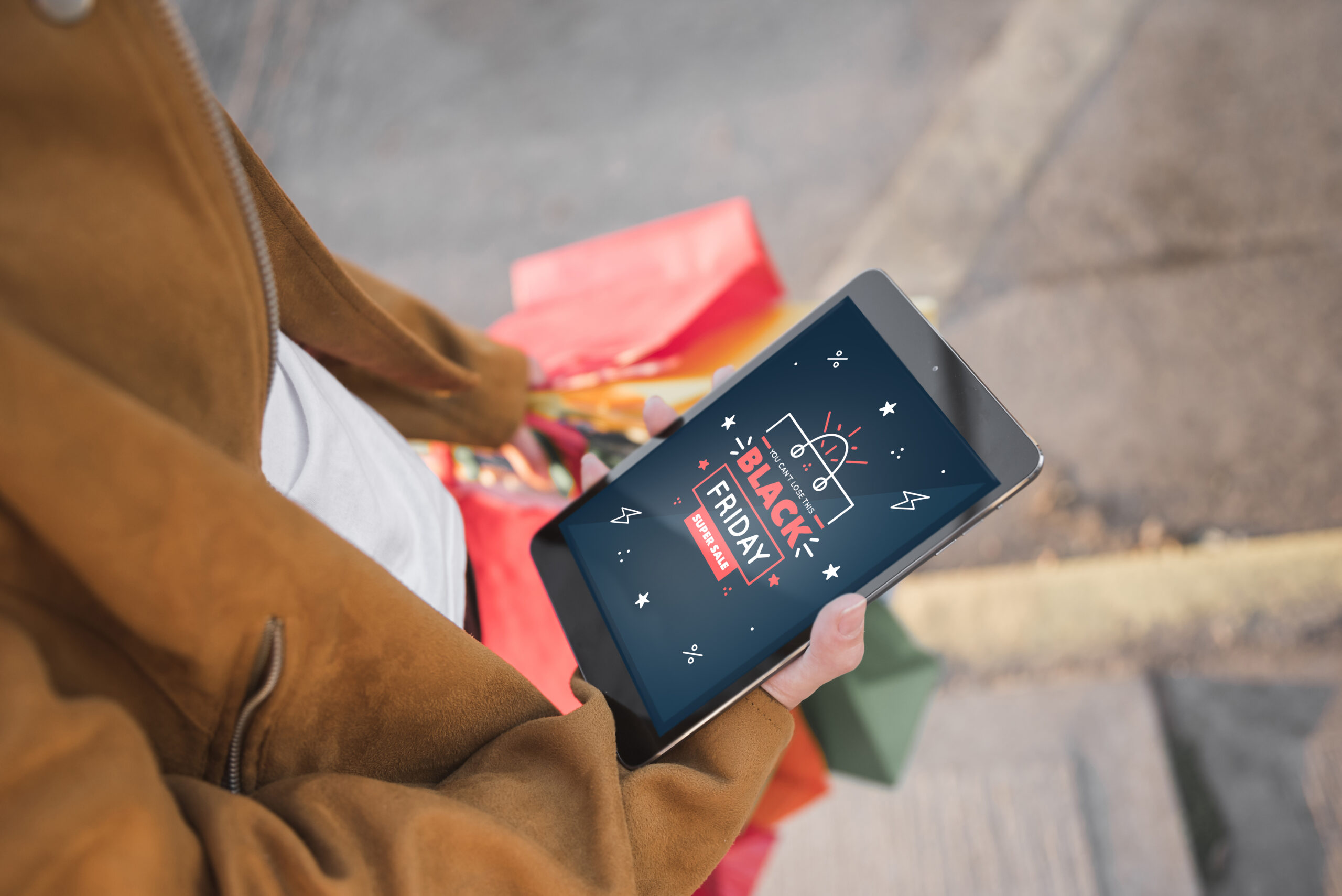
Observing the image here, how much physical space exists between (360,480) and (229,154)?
35 centimetres

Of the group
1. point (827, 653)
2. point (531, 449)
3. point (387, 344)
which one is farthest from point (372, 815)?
point (531, 449)

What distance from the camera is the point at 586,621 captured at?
3.41ft

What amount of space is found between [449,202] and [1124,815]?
8.77 ft

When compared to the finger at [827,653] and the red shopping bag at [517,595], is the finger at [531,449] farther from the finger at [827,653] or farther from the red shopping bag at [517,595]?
the finger at [827,653]

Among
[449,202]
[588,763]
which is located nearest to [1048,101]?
[449,202]

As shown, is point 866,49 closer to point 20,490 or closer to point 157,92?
point 157,92

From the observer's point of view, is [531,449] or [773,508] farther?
[531,449]

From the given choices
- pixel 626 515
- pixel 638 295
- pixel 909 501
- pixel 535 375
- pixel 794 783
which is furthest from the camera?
pixel 638 295

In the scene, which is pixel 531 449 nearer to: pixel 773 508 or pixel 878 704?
pixel 773 508

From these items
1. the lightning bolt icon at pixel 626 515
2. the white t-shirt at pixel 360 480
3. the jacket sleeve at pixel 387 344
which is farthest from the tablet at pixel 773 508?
the jacket sleeve at pixel 387 344

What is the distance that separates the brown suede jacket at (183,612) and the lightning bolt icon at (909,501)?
452mm

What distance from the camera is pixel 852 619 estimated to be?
2.89 feet

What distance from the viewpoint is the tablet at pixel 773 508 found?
3.08 feet

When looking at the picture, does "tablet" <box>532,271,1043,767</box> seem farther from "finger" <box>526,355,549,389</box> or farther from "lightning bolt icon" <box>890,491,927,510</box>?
"finger" <box>526,355,549,389</box>
